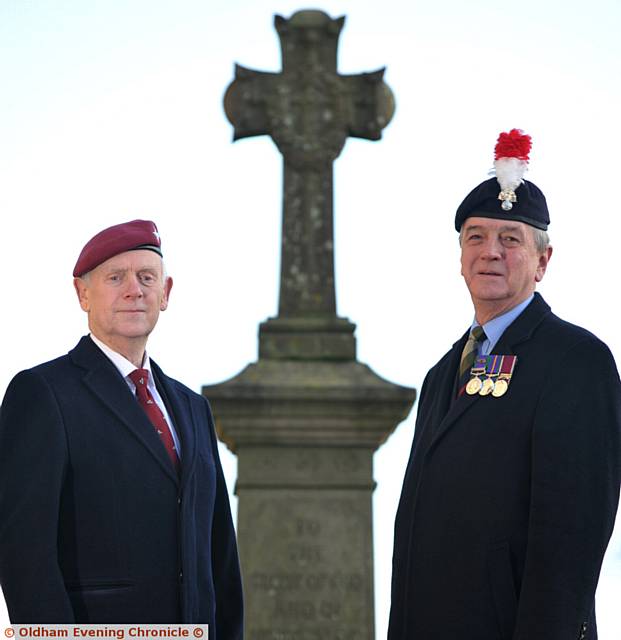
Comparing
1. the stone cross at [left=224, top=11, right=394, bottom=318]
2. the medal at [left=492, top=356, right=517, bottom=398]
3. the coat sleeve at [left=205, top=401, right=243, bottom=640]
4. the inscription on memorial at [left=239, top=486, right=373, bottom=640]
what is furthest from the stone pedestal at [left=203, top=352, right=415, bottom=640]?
the medal at [left=492, top=356, right=517, bottom=398]

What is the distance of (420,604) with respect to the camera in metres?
3.62

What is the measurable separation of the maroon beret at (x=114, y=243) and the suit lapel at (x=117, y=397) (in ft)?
0.78

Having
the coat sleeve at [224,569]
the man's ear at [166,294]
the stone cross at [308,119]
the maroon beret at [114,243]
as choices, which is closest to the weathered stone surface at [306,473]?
the stone cross at [308,119]

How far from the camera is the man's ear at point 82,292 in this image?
374 cm

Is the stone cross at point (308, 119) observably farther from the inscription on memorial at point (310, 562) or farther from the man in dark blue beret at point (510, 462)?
the man in dark blue beret at point (510, 462)

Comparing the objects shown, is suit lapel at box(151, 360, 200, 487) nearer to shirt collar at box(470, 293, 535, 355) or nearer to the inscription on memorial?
shirt collar at box(470, 293, 535, 355)

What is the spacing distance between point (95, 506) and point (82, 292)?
0.63 metres

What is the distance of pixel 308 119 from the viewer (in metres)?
8.97

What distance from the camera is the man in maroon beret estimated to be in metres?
3.44

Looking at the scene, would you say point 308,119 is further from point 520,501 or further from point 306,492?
point 520,501

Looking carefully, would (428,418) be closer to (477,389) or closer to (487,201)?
(477,389)

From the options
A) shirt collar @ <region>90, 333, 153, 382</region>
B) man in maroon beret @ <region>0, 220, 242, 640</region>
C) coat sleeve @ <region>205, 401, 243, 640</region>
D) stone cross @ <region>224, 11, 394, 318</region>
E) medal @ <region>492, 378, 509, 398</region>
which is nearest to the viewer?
man in maroon beret @ <region>0, 220, 242, 640</region>

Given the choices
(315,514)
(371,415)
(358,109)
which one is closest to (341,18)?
A: (358,109)

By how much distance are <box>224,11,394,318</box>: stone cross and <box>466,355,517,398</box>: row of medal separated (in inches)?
198
